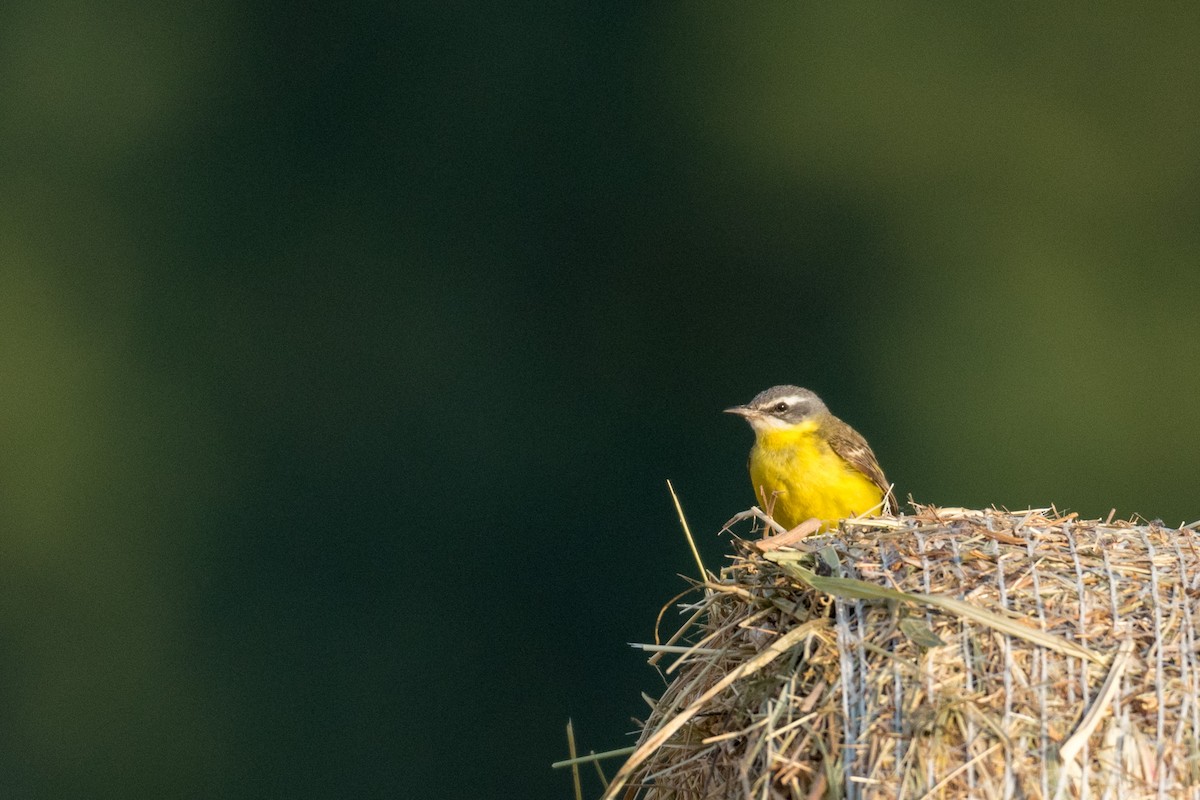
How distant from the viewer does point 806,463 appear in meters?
6.84

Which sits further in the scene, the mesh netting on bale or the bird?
the bird

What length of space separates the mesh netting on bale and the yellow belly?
2251 mm

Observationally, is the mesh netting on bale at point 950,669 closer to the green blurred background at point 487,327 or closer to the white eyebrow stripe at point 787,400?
the white eyebrow stripe at point 787,400

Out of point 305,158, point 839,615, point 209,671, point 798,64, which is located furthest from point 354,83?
point 839,615

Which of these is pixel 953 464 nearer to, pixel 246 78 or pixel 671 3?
pixel 671 3

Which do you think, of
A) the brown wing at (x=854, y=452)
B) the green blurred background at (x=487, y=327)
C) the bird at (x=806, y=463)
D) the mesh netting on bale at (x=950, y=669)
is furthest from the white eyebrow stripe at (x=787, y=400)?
the green blurred background at (x=487, y=327)

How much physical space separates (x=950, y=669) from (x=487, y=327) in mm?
11016

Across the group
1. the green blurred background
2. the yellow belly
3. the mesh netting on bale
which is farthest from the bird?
the green blurred background

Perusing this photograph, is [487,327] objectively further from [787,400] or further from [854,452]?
[854,452]

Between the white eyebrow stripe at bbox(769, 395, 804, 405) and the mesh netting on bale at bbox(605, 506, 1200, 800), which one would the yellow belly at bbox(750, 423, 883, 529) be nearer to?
the white eyebrow stripe at bbox(769, 395, 804, 405)

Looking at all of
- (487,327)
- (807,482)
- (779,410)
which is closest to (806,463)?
(807,482)

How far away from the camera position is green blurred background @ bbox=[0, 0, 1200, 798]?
514 inches

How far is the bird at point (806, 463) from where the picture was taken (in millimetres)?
6766

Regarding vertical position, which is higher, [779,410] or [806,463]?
[779,410]
